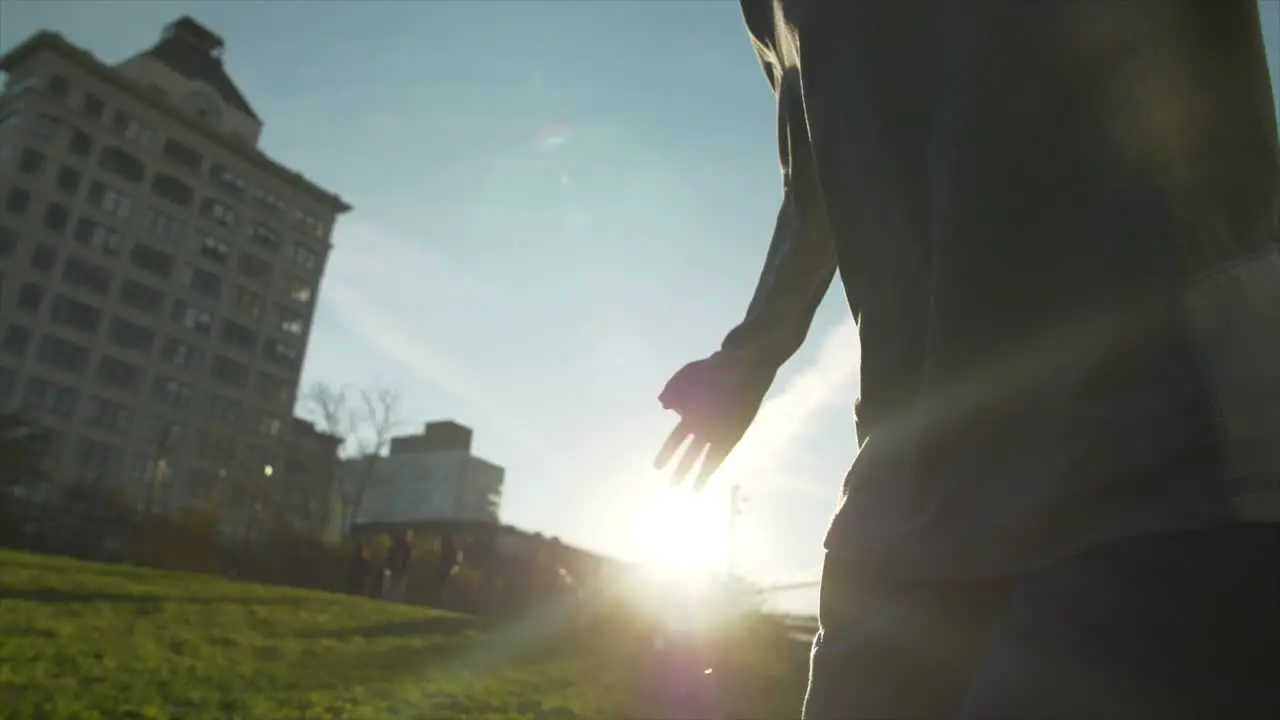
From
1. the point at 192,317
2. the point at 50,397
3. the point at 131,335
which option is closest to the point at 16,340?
the point at 50,397

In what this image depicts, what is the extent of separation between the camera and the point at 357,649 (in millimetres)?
9203

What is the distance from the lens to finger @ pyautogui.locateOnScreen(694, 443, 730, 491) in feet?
6.84

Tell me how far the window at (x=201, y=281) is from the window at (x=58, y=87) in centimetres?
1659

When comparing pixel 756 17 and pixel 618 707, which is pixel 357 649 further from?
pixel 756 17

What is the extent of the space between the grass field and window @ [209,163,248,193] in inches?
3226

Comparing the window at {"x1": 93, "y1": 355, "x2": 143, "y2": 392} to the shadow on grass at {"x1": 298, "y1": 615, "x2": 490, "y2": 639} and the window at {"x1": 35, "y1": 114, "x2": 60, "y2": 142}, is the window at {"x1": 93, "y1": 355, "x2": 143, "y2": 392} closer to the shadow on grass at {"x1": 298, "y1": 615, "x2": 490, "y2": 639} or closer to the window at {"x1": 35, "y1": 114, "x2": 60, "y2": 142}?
the window at {"x1": 35, "y1": 114, "x2": 60, "y2": 142}

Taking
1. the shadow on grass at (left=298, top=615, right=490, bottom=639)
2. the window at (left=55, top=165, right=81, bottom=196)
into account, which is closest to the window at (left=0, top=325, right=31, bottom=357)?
the window at (left=55, top=165, right=81, bottom=196)

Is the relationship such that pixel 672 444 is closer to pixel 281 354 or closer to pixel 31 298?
pixel 31 298

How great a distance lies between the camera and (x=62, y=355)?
71.1 metres

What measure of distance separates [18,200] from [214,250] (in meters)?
18.1

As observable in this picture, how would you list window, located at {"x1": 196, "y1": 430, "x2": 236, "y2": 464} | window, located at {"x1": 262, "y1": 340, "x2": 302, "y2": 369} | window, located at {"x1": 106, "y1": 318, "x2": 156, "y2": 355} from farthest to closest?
window, located at {"x1": 262, "y1": 340, "x2": 302, "y2": 369} < window, located at {"x1": 196, "y1": 430, "x2": 236, "y2": 464} < window, located at {"x1": 106, "y1": 318, "x2": 156, "y2": 355}

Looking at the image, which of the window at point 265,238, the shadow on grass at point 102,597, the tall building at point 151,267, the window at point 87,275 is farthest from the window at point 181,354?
the shadow on grass at point 102,597

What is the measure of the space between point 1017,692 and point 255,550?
33699 mm

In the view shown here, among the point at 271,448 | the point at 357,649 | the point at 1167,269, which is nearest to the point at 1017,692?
the point at 1167,269
